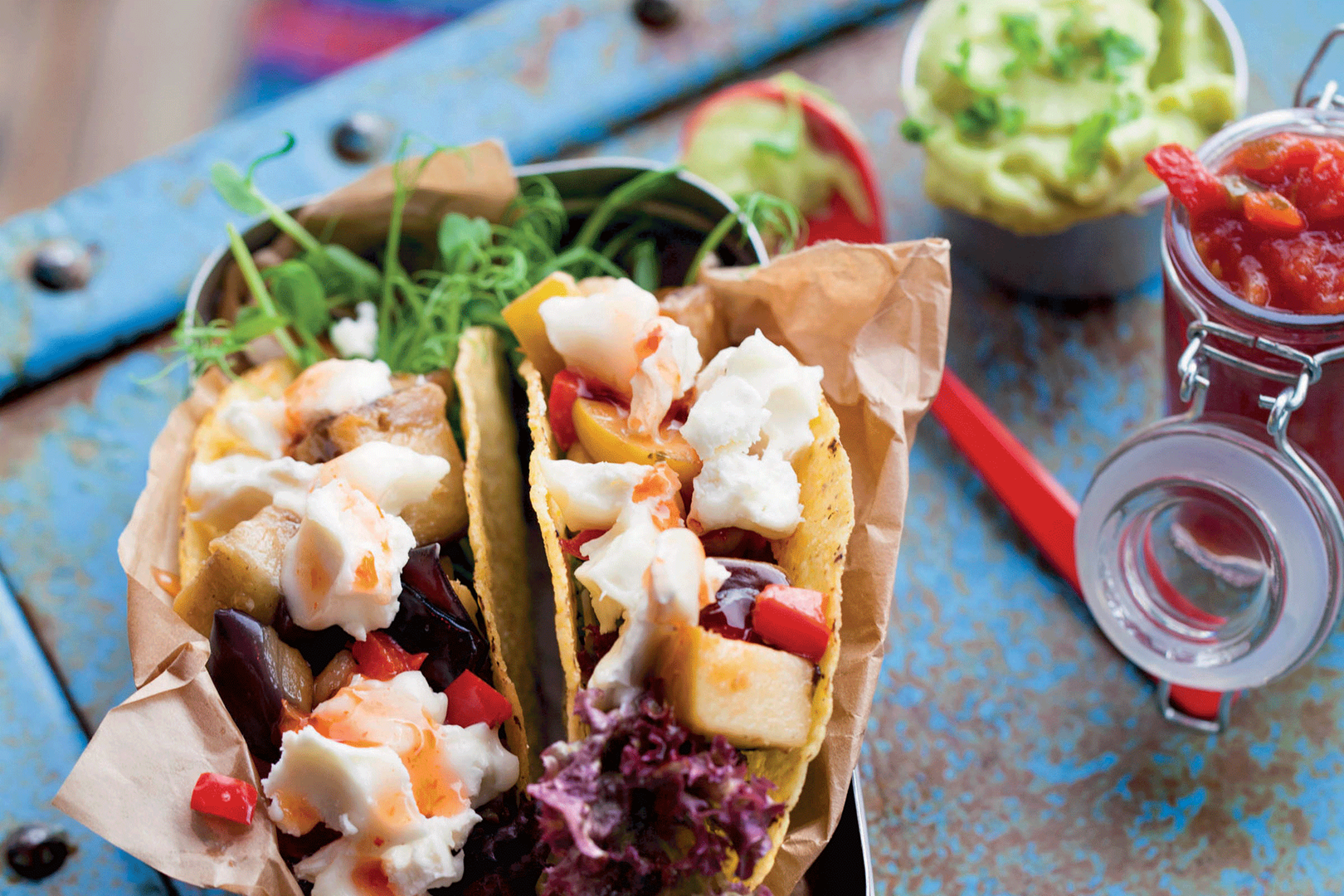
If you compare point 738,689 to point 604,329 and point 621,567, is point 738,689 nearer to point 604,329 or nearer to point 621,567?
point 621,567

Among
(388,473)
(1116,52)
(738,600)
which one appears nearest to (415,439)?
(388,473)

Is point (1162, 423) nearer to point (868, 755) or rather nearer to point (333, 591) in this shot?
point (868, 755)

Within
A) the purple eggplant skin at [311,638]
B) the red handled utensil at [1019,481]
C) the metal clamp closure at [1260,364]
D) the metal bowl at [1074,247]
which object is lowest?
the red handled utensil at [1019,481]

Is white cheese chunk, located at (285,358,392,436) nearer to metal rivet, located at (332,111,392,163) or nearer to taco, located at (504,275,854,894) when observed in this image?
taco, located at (504,275,854,894)

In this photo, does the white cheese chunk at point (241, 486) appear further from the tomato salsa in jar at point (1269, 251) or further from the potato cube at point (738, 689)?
the tomato salsa in jar at point (1269, 251)

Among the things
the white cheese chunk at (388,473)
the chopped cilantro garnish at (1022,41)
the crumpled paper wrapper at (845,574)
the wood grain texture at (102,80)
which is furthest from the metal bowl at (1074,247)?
the wood grain texture at (102,80)

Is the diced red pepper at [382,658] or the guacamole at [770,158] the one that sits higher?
the guacamole at [770,158]

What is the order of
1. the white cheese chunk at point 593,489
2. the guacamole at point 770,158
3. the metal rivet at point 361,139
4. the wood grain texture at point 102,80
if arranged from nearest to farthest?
1. the white cheese chunk at point 593,489
2. the guacamole at point 770,158
3. the metal rivet at point 361,139
4. the wood grain texture at point 102,80

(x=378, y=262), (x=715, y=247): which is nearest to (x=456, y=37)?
(x=378, y=262)

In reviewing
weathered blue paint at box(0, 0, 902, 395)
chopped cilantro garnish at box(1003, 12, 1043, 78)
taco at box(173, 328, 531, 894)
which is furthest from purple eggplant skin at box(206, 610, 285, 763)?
chopped cilantro garnish at box(1003, 12, 1043, 78)
